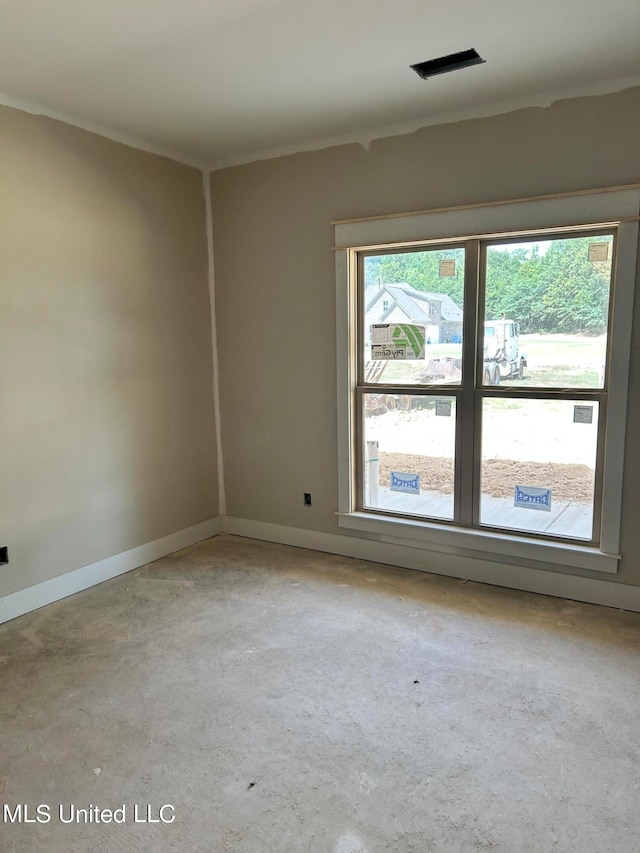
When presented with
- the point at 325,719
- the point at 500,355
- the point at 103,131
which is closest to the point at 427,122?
the point at 500,355

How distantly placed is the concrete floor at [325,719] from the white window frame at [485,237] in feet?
0.92

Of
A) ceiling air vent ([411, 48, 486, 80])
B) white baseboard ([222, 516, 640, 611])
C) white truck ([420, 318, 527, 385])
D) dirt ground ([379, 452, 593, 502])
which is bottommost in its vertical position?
white baseboard ([222, 516, 640, 611])

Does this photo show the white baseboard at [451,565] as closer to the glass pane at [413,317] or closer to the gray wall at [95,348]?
the gray wall at [95,348]

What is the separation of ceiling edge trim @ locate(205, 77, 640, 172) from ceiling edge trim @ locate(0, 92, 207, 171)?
23cm

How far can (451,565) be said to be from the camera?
12.0 feet

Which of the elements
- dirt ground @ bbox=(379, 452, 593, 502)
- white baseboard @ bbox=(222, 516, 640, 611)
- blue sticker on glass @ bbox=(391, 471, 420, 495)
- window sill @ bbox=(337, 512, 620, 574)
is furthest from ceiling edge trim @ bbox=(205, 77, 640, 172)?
white baseboard @ bbox=(222, 516, 640, 611)

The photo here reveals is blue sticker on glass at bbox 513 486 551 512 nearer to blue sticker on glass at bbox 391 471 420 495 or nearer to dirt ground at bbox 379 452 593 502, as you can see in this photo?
dirt ground at bbox 379 452 593 502

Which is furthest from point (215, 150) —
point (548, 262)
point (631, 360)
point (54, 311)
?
point (631, 360)

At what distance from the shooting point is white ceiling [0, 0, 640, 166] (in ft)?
7.41

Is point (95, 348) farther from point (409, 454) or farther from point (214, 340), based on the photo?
point (409, 454)

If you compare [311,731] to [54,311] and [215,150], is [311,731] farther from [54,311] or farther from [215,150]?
[215,150]

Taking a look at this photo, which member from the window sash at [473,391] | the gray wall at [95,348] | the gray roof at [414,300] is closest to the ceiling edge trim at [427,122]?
the gray wall at [95,348]

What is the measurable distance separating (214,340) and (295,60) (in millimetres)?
2129

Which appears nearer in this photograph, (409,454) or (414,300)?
(414,300)
